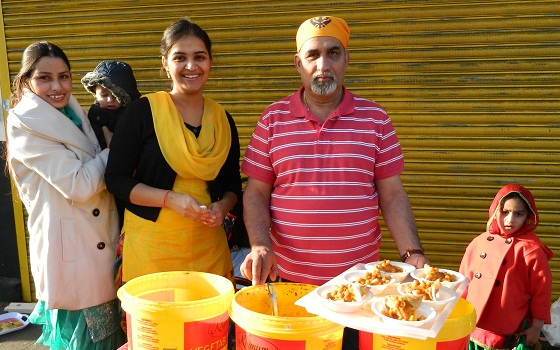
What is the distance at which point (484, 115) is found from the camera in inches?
151

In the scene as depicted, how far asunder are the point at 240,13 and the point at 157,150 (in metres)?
2.17

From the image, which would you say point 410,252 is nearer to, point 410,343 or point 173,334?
point 410,343

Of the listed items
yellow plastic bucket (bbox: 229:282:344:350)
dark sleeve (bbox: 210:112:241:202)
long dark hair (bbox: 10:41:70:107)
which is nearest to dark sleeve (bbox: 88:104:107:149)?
long dark hair (bbox: 10:41:70:107)

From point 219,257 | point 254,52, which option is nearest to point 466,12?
point 254,52

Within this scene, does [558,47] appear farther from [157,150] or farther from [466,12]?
[157,150]

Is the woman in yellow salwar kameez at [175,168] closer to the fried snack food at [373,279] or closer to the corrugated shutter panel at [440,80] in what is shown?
the fried snack food at [373,279]

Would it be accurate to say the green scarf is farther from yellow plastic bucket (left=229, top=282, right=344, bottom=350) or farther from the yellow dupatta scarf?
yellow plastic bucket (left=229, top=282, right=344, bottom=350)

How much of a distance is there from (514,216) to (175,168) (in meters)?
2.00

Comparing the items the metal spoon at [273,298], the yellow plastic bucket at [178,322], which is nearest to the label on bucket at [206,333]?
the yellow plastic bucket at [178,322]

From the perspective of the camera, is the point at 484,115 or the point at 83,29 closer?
the point at 484,115

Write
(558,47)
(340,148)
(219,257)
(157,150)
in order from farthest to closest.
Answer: (558,47) → (219,257) → (157,150) → (340,148)

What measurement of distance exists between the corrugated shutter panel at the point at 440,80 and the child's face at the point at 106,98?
4.82 ft

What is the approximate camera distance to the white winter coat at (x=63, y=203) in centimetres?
237

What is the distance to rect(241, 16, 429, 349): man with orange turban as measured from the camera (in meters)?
2.19
